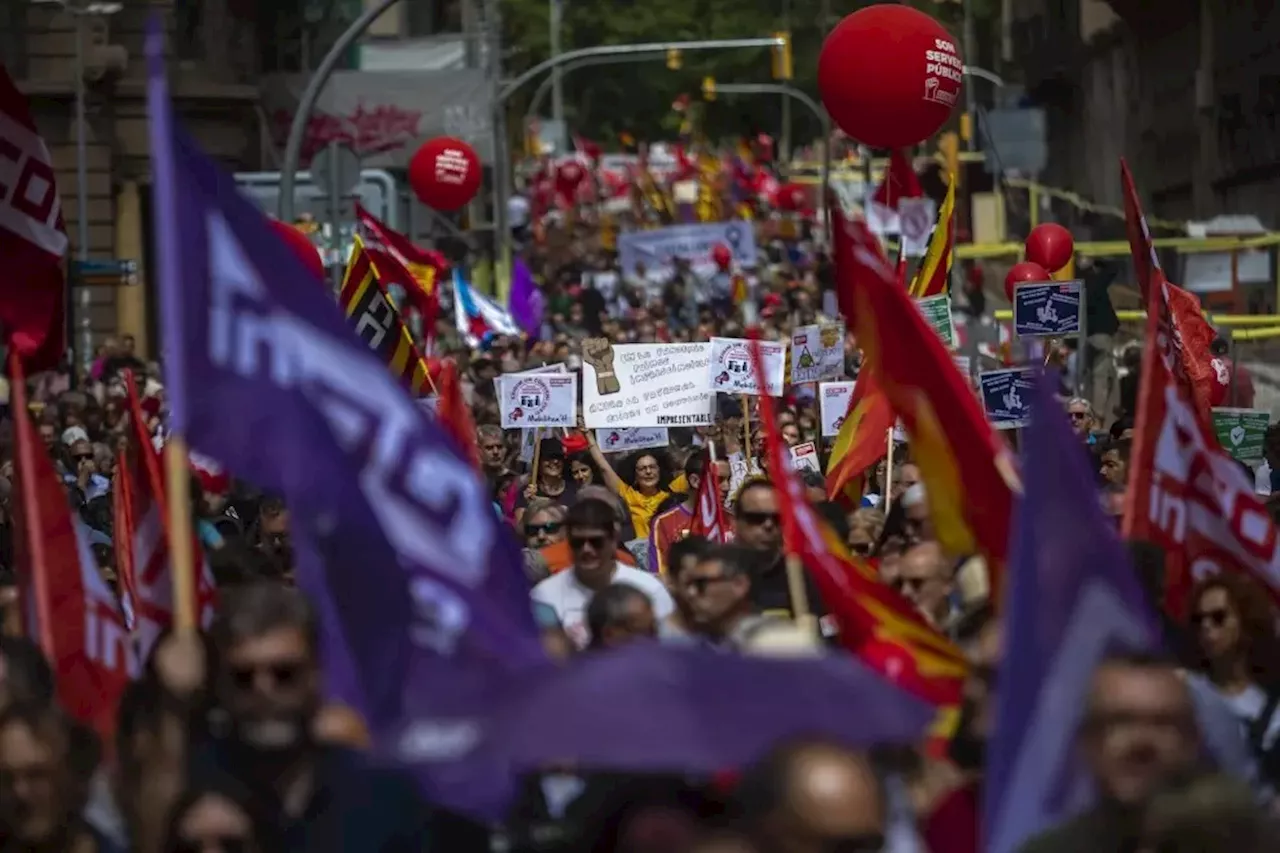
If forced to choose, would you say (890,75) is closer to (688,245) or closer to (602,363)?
(602,363)

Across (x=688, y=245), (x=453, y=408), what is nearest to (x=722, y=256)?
(x=688, y=245)

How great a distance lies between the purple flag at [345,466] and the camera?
17.4ft

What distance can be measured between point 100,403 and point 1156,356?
52.6 ft

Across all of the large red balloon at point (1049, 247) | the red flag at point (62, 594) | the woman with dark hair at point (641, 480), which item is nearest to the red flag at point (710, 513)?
the woman with dark hair at point (641, 480)

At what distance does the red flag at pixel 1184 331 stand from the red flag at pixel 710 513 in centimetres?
184

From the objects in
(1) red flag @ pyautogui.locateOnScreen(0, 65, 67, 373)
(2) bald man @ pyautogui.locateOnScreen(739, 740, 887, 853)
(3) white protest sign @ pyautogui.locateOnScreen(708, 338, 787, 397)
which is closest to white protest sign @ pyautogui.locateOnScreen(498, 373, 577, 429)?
(3) white protest sign @ pyautogui.locateOnScreen(708, 338, 787, 397)

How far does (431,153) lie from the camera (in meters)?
28.6

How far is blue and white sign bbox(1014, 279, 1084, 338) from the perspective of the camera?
51.6ft

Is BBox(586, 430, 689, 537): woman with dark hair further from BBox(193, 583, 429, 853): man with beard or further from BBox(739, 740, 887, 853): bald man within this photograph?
BBox(739, 740, 887, 853): bald man

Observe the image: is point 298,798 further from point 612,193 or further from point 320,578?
point 612,193

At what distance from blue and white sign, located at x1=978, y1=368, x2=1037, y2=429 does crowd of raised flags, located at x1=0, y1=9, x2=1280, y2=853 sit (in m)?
5.90

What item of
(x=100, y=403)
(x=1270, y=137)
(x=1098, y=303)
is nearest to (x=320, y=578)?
(x=1098, y=303)

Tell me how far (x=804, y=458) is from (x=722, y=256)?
90.2ft

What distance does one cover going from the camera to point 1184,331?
1444 cm
